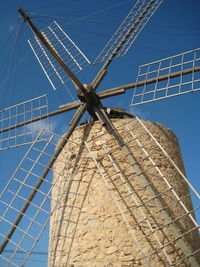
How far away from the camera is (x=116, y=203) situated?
4.41m

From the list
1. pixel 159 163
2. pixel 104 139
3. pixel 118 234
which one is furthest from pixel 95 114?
pixel 118 234

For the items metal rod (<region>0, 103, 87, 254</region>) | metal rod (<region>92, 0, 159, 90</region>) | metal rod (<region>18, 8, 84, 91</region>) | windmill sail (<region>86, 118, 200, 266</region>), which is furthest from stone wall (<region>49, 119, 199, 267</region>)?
metal rod (<region>92, 0, 159, 90</region>)

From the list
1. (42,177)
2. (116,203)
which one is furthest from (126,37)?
(116,203)

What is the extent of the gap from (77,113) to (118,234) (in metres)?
2.28

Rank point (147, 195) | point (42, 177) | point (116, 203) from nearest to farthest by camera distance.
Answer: point (116, 203) < point (147, 195) < point (42, 177)

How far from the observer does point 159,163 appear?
4.99 m

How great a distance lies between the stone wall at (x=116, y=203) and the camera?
425 cm

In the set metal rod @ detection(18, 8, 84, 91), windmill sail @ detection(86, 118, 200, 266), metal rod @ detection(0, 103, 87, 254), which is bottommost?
windmill sail @ detection(86, 118, 200, 266)

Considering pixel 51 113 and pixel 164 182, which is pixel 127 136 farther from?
pixel 51 113

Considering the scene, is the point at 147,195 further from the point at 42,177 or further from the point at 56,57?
the point at 56,57

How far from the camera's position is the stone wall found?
13.9 feet

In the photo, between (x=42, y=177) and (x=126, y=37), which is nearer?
(x=42, y=177)

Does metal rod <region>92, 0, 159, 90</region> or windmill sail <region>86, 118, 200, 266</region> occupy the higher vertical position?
metal rod <region>92, 0, 159, 90</region>

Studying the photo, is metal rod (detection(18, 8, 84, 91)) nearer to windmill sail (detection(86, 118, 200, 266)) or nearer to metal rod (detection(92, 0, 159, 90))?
metal rod (detection(92, 0, 159, 90))
